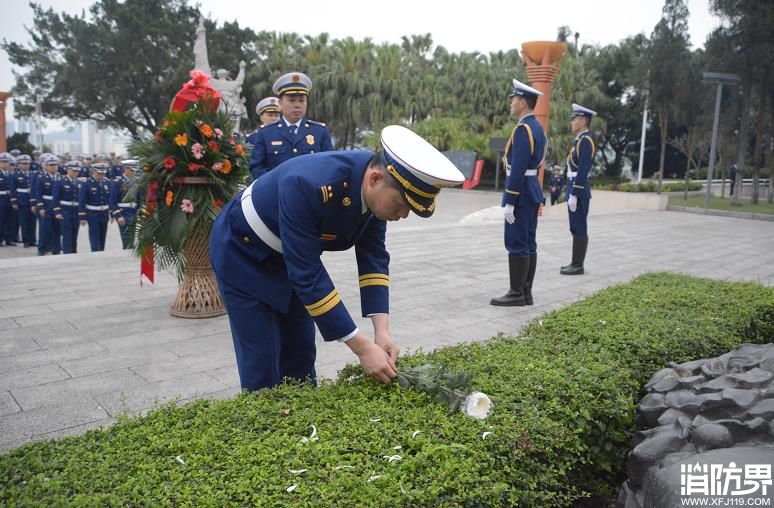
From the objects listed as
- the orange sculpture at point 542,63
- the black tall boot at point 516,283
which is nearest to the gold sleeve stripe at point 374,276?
the black tall boot at point 516,283

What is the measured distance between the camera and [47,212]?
1042cm

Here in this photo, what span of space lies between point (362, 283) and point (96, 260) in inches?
251

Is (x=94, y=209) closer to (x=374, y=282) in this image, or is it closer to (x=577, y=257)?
(x=577, y=257)

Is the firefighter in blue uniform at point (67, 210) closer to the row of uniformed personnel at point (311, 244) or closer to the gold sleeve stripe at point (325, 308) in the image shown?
the row of uniformed personnel at point (311, 244)

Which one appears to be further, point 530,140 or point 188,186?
point 530,140

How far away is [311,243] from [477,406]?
2.72ft

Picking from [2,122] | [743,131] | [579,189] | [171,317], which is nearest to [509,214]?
[579,189]

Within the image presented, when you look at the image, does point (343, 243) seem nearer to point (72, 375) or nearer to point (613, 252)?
point (72, 375)

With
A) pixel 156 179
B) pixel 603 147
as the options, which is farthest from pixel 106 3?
pixel 156 179

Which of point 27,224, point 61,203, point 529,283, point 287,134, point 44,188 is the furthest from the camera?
point 27,224

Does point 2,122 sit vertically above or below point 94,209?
above

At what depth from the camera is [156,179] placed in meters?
4.91

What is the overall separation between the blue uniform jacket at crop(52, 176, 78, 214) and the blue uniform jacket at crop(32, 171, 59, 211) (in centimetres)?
30

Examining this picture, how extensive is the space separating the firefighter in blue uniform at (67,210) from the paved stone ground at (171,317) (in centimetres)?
245
